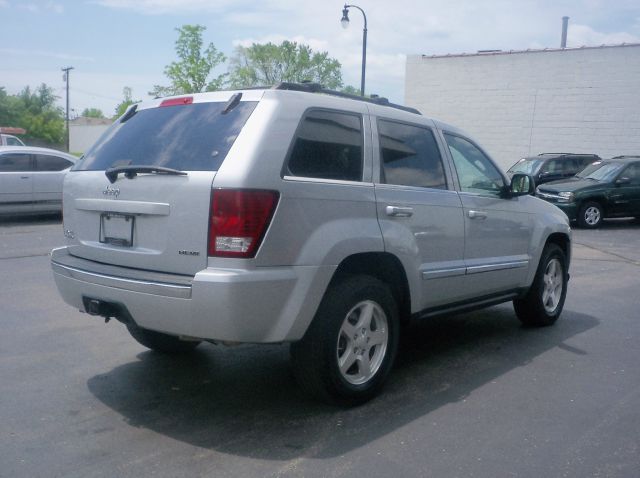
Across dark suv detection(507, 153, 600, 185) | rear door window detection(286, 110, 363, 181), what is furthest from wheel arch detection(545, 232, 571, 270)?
dark suv detection(507, 153, 600, 185)

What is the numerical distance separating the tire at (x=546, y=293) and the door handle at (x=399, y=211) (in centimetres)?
224

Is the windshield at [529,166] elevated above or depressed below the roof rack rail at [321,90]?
below

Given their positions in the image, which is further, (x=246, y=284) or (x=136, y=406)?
(x=136, y=406)

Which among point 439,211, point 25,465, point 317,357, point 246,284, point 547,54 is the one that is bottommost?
point 25,465

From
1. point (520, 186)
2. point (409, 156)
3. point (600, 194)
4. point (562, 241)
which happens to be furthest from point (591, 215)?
point (409, 156)

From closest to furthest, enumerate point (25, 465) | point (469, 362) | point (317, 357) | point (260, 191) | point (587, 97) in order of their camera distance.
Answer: point (25, 465), point (260, 191), point (317, 357), point (469, 362), point (587, 97)

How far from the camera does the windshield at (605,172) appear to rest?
17.4 meters

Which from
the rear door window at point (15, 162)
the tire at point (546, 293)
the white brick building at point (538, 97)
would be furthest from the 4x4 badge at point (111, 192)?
the white brick building at point (538, 97)

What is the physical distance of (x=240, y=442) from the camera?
3.83 m

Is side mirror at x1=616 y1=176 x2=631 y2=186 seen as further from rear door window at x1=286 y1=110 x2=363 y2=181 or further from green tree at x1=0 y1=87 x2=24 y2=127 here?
green tree at x1=0 y1=87 x2=24 y2=127

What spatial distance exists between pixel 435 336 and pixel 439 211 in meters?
1.67

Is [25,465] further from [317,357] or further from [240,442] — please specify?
[317,357]

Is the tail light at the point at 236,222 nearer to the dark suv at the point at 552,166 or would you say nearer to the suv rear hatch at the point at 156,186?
the suv rear hatch at the point at 156,186

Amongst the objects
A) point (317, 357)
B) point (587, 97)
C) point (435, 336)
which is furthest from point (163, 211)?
point (587, 97)
